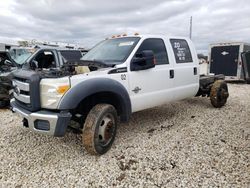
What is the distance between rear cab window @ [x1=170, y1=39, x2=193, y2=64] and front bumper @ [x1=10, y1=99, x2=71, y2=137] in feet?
10.1

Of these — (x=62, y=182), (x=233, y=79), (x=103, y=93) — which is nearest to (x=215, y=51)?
(x=233, y=79)

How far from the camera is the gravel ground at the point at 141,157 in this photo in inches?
126

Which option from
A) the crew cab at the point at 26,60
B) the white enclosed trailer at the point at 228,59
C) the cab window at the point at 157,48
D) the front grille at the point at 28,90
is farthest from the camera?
the white enclosed trailer at the point at 228,59

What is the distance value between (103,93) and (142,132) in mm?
1523

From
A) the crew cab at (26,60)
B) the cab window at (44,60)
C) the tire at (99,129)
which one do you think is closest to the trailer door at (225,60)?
the crew cab at (26,60)

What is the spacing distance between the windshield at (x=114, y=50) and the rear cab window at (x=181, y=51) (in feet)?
3.72

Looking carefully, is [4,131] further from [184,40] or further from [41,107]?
[184,40]

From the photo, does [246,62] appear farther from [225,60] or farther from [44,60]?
[225,60]

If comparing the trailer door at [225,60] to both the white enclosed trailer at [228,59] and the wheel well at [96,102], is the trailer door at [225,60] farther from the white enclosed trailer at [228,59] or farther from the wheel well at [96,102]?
the wheel well at [96,102]

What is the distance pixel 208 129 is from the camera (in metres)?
5.15

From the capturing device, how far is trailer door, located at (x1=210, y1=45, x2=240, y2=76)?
12.7 metres

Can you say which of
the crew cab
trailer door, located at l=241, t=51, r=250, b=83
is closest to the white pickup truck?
trailer door, located at l=241, t=51, r=250, b=83

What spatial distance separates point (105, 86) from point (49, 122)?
987mm

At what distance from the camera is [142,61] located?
434 centimetres
